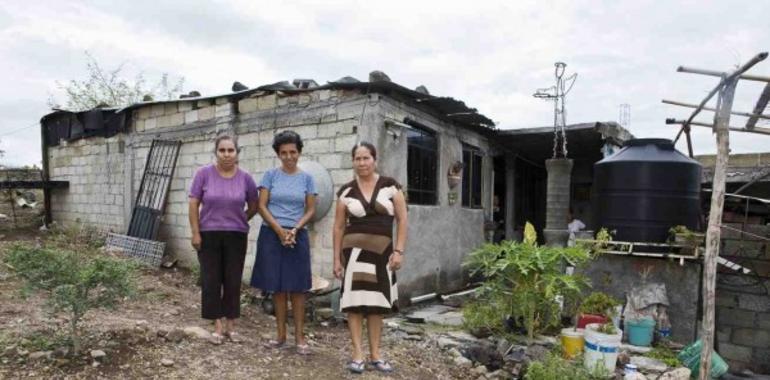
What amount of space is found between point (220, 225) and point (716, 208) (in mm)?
3753

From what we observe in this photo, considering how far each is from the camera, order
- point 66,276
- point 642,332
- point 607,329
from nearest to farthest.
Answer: point 66,276 < point 607,329 < point 642,332

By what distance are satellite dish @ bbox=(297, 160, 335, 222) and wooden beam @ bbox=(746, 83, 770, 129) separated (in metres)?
4.29

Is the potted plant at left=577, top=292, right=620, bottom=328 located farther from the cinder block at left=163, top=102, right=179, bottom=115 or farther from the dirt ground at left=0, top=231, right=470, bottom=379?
the cinder block at left=163, top=102, right=179, bottom=115

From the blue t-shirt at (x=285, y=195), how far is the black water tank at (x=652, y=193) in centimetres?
356

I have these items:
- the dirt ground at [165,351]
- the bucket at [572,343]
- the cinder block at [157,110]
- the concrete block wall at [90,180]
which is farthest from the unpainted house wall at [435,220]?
the concrete block wall at [90,180]

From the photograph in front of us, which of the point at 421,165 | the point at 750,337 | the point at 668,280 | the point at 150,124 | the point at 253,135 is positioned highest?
the point at 150,124

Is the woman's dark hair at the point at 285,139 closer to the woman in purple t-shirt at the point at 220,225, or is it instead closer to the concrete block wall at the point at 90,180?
the woman in purple t-shirt at the point at 220,225

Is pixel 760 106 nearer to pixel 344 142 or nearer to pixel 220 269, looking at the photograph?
pixel 344 142

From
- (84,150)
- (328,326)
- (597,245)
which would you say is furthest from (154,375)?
(84,150)

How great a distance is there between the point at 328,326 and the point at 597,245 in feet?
9.79

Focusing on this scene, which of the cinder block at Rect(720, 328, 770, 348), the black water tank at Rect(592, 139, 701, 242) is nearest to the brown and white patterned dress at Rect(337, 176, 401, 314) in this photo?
the black water tank at Rect(592, 139, 701, 242)

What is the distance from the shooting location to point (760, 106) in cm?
474

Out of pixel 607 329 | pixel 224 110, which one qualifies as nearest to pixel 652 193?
pixel 607 329

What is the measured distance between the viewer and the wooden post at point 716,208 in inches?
142
